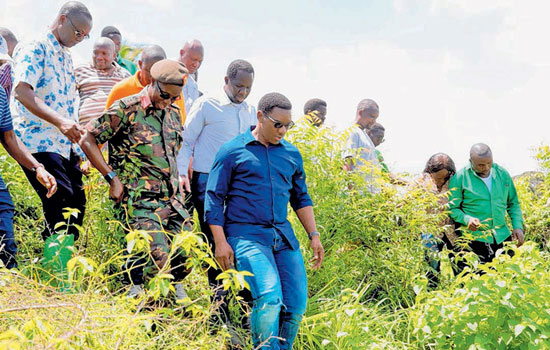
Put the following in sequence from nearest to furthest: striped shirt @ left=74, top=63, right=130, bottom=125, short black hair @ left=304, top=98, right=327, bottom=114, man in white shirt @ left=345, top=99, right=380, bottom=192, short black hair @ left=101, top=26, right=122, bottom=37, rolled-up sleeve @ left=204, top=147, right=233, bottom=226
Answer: rolled-up sleeve @ left=204, top=147, right=233, bottom=226 < striped shirt @ left=74, top=63, right=130, bottom=125 < man in white shirt @ left=345, top=99, right=380, bottom=192 < short black hair @ left=304, top=98, right=327, bottom=114 < short black hair @ left=101, top=26, right=122, bottom=37

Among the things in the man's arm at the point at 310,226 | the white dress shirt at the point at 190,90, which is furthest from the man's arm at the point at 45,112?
the white dress shirt at the point at 190,90

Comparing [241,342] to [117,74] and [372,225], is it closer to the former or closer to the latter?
[372,225]

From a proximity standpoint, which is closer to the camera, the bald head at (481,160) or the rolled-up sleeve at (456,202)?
the rolled-up sleeve at (456,202)

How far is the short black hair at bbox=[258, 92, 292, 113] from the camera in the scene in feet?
12.3

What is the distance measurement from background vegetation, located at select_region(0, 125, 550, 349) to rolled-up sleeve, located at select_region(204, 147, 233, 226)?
0.83 feet

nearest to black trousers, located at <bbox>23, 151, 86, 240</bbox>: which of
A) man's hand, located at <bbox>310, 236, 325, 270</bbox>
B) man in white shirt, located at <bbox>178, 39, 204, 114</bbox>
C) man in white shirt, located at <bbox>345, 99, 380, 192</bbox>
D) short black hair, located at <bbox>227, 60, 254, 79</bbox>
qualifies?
short black hair, located at <bbox>227, 60, 254, 79</bbox>

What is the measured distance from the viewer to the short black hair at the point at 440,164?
6.27m

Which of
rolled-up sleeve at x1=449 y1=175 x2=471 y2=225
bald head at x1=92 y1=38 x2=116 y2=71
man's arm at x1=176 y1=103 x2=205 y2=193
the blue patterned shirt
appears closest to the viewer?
A: the blue patterned shirt

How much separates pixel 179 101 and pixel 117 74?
1.28 m

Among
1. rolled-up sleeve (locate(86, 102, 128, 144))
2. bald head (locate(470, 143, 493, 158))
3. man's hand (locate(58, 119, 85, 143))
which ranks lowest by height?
man's hand (locate(58, 119, 85, 143))

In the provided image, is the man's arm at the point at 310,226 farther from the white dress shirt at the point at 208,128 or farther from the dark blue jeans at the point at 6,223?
the dark blue jeans at the point at 6,223

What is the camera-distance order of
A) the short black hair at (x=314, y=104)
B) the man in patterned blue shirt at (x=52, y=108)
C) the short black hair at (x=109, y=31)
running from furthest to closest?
the short black hair at (x=109, y=31), the short black hair at (x=314, y=104), the man in patterned blue shirt at (x=52, y=108)

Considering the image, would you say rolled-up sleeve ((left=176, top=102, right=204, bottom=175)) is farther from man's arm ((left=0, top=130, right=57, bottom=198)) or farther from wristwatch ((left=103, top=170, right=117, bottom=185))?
man's arm ((left=0, top=130, right=57, bottom=198))

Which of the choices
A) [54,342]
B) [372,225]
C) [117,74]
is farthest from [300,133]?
[54,342]
